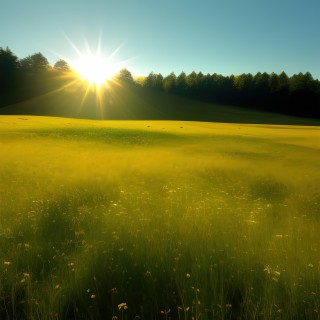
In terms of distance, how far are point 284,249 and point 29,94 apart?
10505 centimetres

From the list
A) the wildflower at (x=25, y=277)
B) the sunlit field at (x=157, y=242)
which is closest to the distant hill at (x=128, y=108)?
the sunlit field at (x=157, y=242)

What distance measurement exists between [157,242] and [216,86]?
11715 cm

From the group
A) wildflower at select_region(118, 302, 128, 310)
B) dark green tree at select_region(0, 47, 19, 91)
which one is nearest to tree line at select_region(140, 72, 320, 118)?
dark green tree at select_region(0, 47, 19, 91)

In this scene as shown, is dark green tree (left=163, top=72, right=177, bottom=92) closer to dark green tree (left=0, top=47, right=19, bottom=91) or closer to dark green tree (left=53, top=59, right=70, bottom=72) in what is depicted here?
dark green tree (left=53, top=59, right=70, bottom=72)

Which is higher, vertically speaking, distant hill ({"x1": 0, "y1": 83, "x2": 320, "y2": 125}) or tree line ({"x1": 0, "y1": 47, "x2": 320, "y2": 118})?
tree line ({"x1": 0, "y1": 47, "x2": 320, "y2": 118})

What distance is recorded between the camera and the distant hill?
270 feet

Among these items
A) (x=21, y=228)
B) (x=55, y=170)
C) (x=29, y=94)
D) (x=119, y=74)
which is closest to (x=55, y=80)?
(x=29, y=94)

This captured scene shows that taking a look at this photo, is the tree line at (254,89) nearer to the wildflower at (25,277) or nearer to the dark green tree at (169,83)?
the dark green tree at (169,83)

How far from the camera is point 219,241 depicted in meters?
7.15

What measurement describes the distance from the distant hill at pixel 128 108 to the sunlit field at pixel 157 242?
67232mm

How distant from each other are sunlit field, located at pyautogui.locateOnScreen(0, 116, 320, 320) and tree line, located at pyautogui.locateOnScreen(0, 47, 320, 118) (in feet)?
305

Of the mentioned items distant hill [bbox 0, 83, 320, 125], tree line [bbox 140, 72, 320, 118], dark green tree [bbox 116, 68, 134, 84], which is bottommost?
distant hill [bbox 0, 83, 320, 125]

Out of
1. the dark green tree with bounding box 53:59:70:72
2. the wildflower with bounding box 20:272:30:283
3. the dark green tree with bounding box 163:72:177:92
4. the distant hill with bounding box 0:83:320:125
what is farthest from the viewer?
the dark green tree with bounding box 53:59:70:72

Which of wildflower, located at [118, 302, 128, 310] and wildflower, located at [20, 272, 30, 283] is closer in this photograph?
wildflower, located at [118, 302, 128, 310]
